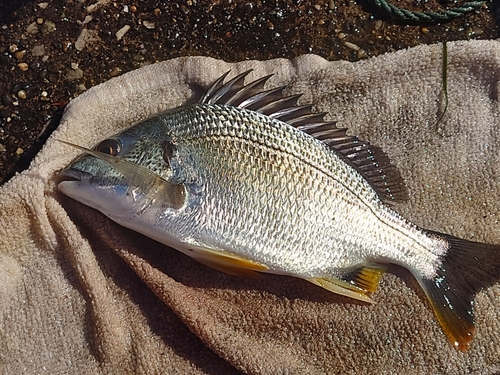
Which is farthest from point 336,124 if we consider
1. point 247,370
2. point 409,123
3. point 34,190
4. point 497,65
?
point 34,190

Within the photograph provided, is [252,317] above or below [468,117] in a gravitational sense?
below

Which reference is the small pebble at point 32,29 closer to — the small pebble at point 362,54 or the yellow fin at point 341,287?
the small pebble at point 362,54

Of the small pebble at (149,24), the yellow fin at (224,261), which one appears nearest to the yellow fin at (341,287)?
the yellow fin at (224,261)

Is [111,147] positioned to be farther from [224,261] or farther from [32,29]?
[32,29]

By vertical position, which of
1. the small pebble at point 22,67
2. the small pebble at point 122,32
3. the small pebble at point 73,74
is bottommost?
the small pebble at point 73,74

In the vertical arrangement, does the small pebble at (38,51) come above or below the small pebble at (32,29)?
below

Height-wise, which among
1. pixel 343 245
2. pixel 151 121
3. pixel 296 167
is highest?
pixel 151 121

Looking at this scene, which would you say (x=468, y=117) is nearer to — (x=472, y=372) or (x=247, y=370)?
(x=472, y=372)
